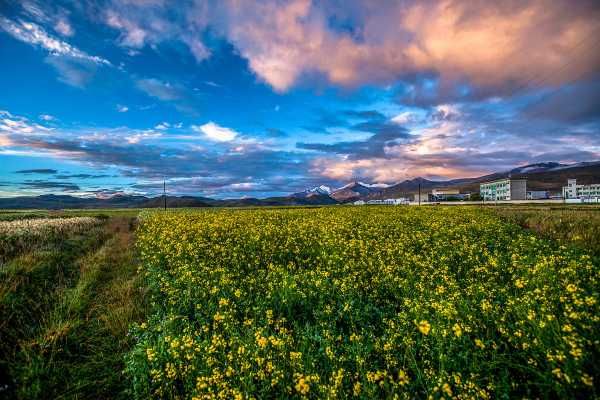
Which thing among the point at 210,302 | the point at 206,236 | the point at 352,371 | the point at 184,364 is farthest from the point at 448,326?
the point at 206,236

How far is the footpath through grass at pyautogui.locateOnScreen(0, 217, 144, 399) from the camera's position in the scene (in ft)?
16.1

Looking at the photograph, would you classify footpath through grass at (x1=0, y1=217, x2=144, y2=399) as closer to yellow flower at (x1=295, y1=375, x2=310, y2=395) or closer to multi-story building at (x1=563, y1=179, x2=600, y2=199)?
yellow flower at (x1=295, y1=375, x2=310, y2=395)

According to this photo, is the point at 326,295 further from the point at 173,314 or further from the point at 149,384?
the point at 149,384

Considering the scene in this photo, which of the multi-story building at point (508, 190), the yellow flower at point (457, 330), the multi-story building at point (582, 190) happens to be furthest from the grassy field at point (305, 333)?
the multi-story building at point (582, 190)

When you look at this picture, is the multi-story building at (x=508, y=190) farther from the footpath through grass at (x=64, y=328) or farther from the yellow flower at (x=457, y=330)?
the footpath through grass at (x=64, y=328)

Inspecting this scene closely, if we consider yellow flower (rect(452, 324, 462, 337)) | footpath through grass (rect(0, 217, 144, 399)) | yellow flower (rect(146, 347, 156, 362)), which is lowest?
footpath through grass (rect(0, 217, 144, 399))

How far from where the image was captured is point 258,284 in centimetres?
792

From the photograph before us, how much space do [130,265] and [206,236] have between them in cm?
358

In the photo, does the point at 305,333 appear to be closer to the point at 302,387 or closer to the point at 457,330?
the point at 302,387

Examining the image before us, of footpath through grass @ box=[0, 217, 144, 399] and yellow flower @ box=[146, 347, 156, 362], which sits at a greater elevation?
yellow flower @ box=[146, 347, 156, 362]

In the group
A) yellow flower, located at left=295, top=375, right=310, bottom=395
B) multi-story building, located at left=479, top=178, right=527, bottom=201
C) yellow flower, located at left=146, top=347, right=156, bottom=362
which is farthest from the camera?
multi-story building, located at left=479, top=178, right=527, bottom=201

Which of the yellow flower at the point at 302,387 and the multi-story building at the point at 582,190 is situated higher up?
the multi-story building at the point at 582,190

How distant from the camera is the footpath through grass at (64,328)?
16.1ft

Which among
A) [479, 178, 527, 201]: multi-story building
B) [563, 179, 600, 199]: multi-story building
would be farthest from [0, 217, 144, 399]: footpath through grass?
[563, 179, 600, 199]: multi-story building
